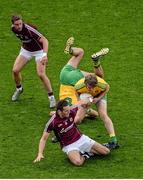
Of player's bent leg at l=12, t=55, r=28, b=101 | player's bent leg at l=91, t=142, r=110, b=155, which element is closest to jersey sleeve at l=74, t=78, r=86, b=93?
player's bent leg at l=91, t=142, r=110, b=155

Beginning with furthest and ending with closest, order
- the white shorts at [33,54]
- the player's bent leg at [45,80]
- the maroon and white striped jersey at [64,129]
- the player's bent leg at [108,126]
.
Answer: the white shorts at [33,54] < the player's bent leg at [45,80] < the player's bent leg at [108,126] < the maroon and white striped jersey at [64,129]

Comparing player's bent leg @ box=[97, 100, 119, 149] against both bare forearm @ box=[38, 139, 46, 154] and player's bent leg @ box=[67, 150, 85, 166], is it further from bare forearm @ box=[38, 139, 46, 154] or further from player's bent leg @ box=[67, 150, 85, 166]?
bare forearm @ box=[38, 139, 46, 154]

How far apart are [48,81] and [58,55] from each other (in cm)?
306

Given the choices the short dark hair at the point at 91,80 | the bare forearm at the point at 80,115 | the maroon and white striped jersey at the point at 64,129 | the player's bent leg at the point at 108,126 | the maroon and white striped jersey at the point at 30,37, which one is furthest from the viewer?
the maroon and white striped jersey at the point at 30,37

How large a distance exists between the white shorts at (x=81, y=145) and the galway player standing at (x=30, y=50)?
2744 mm

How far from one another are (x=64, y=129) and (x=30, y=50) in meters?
3.34

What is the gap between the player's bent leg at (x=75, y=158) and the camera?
14.2 m

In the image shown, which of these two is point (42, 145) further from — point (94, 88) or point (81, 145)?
point (94, 88)

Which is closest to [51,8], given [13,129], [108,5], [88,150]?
[108,5]

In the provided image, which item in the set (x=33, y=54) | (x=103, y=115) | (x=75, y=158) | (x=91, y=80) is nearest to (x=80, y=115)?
(x=103, y=115)

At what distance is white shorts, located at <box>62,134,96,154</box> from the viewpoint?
14.3 m

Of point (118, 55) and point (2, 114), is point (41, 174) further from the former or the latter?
point (118, 55)

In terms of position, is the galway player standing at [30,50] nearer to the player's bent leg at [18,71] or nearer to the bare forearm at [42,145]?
the player's bent leg at [18,71]

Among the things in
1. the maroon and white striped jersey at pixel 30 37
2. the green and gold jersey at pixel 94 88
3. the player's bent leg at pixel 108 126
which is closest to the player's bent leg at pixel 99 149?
the player's bent leg at pixel 108 126
